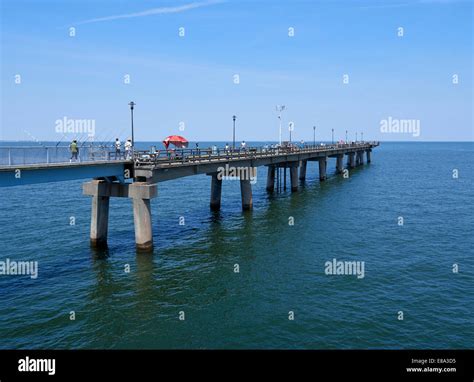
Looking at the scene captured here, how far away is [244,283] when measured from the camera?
22922mm

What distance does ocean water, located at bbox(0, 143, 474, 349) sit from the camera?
55.9 ft

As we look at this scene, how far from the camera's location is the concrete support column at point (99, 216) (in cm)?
2872

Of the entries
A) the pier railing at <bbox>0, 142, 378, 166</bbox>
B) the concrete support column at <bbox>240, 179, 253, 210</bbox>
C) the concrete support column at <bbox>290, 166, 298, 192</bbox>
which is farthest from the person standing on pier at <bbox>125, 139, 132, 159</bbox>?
the concrete support column at <bbox>290, 166, 298, 192</bbox>

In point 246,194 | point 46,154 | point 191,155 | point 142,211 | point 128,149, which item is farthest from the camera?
point 246,194

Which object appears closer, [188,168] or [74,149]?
[74,149]

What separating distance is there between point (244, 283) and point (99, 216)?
470 inches

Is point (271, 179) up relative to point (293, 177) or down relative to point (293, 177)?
down

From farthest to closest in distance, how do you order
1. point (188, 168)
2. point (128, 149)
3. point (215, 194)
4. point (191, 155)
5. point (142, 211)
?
point (215, 194) < point (191, 155) < point (188, 168) < point (128, 149) < point (142, 211)

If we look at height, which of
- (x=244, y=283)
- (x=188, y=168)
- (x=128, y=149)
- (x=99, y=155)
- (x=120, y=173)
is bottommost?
(x=244, y=283)

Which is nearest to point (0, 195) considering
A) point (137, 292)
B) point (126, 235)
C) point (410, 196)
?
point (126, 235)
